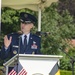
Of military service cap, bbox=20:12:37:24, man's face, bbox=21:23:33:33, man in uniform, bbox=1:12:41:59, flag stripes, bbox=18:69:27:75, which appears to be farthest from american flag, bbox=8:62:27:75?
military service cap, bbox=20:12:37:24

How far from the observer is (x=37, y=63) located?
18.2 ft

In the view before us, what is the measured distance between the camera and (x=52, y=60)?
5.59 m

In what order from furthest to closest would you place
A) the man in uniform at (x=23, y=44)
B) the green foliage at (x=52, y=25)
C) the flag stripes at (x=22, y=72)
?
the green foliage at (x=52, y=25) → the man in uniform at (x=23, y=44) → the flag stripes at (x=22, y=72)

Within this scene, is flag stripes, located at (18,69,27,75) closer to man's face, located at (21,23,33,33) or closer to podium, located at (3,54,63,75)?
podium, located at (3,54,63,75)

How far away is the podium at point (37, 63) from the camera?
551 cm

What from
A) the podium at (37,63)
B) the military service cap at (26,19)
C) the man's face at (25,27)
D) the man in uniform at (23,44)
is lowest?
the podium at (37,63)

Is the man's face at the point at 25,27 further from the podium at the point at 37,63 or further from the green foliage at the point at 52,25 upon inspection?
the green foliage at the point at 52,25

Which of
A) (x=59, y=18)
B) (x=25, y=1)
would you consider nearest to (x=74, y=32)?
(x=59, y=18)

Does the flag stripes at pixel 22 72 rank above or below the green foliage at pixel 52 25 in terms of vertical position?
below

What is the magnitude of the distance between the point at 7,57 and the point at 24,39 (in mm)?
396

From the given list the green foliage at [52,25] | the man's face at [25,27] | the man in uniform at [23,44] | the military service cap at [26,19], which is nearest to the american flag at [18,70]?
the man in uniform at [23,44]

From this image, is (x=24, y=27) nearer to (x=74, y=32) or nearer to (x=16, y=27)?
(x=16, y=27)

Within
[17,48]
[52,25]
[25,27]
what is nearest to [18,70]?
[17,48]

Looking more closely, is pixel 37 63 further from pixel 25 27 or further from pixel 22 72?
pixel 25 27
